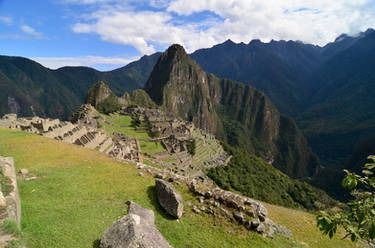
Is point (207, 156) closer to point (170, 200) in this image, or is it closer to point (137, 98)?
point (170, 200)

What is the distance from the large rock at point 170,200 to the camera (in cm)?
Answer: 1072

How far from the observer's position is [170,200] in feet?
36.4

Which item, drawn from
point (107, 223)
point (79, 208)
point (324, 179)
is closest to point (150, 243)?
point (107, 223)

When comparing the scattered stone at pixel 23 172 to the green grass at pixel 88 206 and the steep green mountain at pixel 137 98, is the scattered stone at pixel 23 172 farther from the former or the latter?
the steep green mountain at pixel 137 98

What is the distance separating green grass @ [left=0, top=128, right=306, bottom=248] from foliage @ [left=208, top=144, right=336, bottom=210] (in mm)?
39585

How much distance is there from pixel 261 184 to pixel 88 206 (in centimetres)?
6655

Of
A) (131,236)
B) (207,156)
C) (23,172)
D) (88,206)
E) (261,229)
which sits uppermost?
(23,172)

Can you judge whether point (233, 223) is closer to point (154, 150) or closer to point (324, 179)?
point (154, 150)

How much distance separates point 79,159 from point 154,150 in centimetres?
3663

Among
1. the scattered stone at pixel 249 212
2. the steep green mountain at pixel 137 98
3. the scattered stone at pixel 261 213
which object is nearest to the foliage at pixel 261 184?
the scattered stone at pixel 261 213

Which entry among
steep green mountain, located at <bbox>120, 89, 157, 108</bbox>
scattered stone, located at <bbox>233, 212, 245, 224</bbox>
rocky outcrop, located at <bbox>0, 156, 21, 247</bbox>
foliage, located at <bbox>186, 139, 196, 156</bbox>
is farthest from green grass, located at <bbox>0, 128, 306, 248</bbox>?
steep green mountain, located at <bbox>120, 89, 157, 108</bbox>

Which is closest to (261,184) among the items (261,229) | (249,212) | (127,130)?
(127,130)

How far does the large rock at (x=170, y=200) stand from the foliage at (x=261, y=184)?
40.2 metres

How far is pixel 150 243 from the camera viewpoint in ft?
22.7
